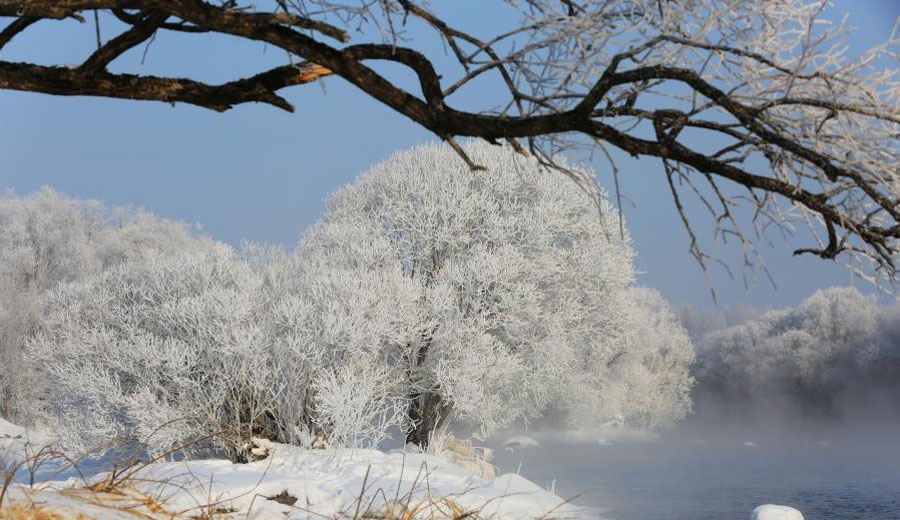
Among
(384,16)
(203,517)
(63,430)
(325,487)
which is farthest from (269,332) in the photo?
(203,517)

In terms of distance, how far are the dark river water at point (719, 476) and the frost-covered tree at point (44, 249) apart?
47.2 feet

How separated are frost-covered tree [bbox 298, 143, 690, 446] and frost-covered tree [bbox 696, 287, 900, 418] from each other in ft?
71.4

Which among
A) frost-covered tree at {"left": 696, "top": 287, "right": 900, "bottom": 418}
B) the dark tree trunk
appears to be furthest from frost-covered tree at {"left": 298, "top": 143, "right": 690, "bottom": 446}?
frost-covered tree at {"left": 696, "top": 287, "right": 900, "bottom": 418}

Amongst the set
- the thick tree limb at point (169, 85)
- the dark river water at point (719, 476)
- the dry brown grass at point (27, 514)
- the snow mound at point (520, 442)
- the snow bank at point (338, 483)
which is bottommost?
the snow mound at point (520, 442)

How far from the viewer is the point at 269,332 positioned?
13453 millimetres

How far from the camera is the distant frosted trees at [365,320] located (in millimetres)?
13008

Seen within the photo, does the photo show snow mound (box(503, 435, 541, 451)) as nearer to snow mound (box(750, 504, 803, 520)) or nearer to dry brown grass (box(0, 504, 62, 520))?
snow mound (box(750, 504, 803, 520))

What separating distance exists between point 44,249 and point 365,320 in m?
19.4

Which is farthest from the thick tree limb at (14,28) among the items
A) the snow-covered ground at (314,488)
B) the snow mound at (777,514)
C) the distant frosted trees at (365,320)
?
the snow mound at (777,514)

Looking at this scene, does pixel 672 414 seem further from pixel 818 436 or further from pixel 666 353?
pixel 818 436

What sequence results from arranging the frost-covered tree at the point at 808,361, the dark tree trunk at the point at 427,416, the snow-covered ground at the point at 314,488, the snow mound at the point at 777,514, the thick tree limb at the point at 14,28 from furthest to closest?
1. the frost-covered tree at the point at 808,361
2. the dark tree trunk at the point at 427,416
3. the snow mound at the point at 777,514
4. the thick tree limb at the point at 14,28
5. the snow-covered ground at the point at 314,488

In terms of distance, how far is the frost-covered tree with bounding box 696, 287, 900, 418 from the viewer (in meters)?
36.4

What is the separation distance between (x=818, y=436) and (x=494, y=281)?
1006 inches

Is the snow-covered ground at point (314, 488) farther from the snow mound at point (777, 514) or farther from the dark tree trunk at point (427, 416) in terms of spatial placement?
the dark tree trunk at point (427, 416)
